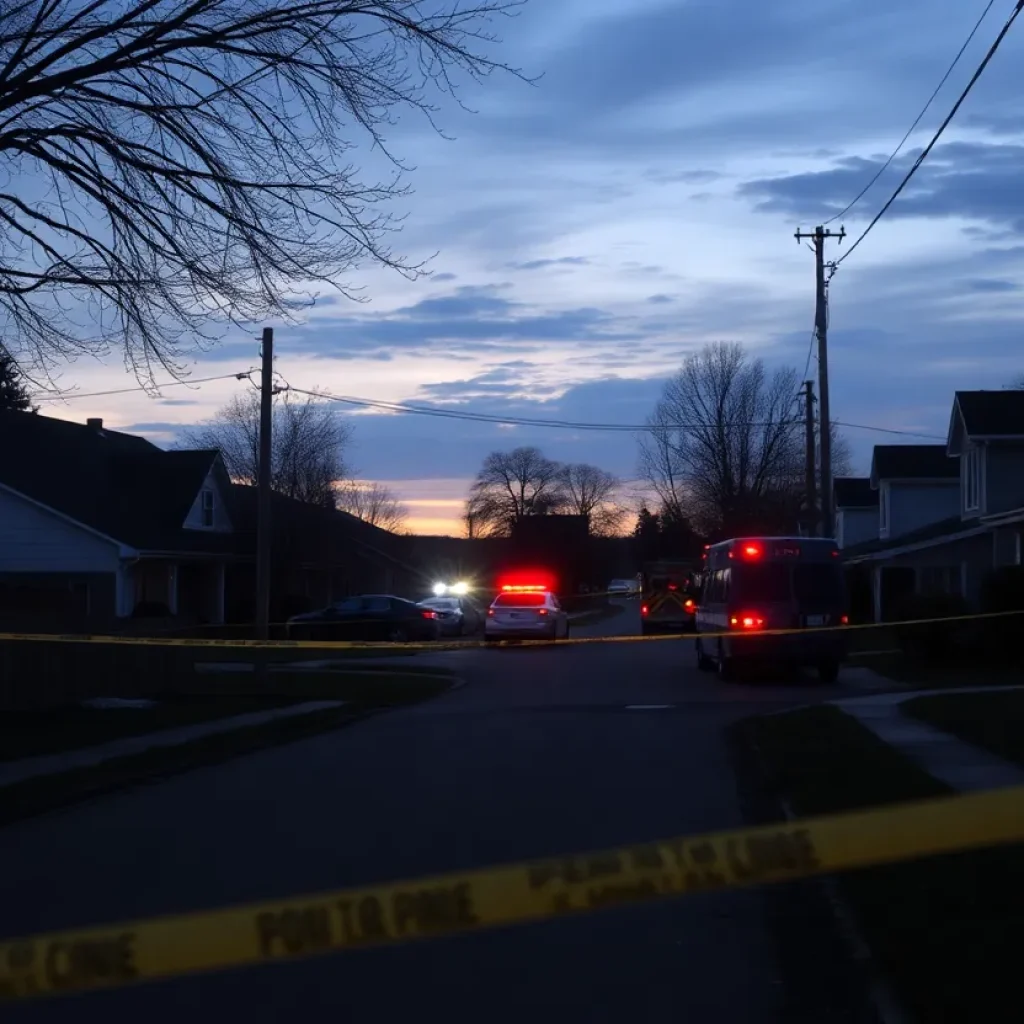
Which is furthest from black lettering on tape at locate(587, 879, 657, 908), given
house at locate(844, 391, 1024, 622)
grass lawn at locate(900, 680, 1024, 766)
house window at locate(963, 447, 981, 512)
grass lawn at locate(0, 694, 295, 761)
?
house window at locate(963, 447, 981, 512)

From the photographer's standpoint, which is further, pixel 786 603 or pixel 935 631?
pixel 935 631

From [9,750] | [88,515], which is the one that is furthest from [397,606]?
[9,750]

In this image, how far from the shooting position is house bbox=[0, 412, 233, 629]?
3659cm

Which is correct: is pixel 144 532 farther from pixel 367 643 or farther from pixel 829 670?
pixel 829 670

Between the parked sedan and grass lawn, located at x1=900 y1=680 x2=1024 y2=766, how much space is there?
77.2ft

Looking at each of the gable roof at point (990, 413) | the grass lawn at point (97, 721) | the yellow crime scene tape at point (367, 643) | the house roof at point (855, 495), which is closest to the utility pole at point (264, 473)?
the yellow crime scene tape at point (367, 643)

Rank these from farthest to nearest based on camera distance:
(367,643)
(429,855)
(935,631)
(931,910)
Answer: (935,631), (367,643), (429,855), (931,910)

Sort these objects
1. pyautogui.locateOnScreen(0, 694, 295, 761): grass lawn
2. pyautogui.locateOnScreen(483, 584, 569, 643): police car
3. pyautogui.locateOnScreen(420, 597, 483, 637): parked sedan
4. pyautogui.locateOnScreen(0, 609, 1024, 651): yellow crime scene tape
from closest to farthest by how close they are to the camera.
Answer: pyautogui.locateOnScreen(0, 694, 295, 761): grass lawn
pyautogui.locateOnScreen(0, 609, 1024, 651): yellow crime scene tape
pyautogui.locateOnScreen(483, 584, 569, 643): police car
pyautogui.locateOnScreen(420, 597, 483, 637): parked sedan

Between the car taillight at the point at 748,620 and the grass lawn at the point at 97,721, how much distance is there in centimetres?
785

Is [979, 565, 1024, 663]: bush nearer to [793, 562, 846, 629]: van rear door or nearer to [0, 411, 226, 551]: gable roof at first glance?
[793, 562, 846, 629]: van rear door

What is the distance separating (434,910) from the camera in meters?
3.42

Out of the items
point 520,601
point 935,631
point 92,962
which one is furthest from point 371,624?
point 92,962

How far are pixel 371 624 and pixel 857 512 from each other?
28132mm

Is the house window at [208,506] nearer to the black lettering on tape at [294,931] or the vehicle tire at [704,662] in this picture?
the vehicle tire at [704,662]
